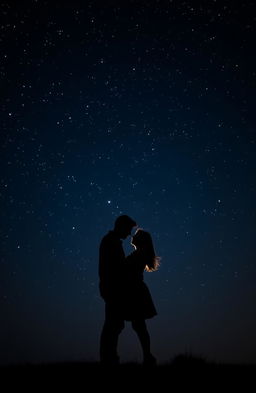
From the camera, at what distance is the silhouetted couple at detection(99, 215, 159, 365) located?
5.15 meters

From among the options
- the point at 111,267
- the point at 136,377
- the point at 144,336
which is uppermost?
the point at 111,267

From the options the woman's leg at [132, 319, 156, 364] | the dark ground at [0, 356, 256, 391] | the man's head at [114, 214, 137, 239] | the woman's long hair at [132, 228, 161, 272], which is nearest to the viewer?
the dark ground at [0, 356, 256, 391]

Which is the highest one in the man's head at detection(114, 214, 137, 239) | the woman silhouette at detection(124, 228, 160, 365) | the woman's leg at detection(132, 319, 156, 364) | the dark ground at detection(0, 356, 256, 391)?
the man's head at detection(114, 214, 137, 239)

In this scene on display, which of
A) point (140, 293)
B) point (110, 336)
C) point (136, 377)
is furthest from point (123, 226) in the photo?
point (136, 377)

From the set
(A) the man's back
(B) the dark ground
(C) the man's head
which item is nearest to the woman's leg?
(B) the dark ground

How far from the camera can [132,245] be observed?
5914 mm

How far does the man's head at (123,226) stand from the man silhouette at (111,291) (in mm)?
126

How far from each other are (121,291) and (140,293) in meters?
0.35

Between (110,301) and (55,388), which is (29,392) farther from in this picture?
(110,301)

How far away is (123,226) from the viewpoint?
5406mm

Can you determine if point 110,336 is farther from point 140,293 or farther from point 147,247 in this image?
point 147,247

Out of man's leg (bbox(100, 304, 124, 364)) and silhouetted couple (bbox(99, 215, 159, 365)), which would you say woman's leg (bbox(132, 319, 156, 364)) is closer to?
silhouetted couple (bbox(99, 215, 159, 365))

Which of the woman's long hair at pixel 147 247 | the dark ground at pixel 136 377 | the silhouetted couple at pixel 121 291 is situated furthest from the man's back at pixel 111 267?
the dark ground at pixel 136 377

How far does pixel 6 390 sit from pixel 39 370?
1414mm
